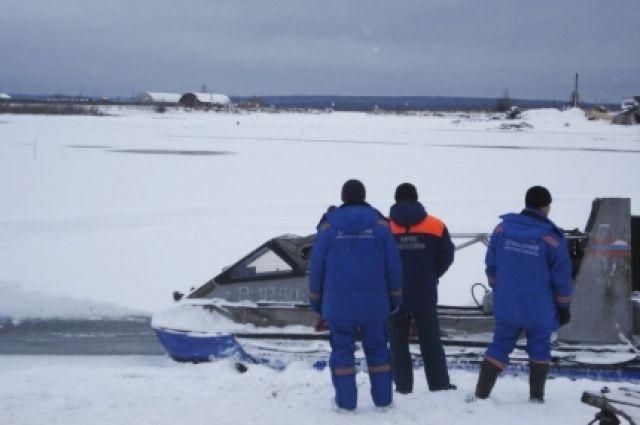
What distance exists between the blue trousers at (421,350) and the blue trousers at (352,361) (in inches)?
24.2

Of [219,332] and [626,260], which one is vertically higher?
[626,260]

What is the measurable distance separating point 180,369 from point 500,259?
9.21 ft

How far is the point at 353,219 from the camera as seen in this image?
155 inches

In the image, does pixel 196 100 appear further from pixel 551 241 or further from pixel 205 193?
pixel 551 241

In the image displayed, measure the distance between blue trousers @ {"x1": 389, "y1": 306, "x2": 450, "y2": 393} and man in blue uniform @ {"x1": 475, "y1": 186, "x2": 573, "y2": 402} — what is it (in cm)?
48

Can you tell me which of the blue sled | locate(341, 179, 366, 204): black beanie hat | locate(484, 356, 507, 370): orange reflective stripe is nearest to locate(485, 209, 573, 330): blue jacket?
locate(484, 356, 507, 370): orange reflective stripe

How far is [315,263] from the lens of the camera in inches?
158

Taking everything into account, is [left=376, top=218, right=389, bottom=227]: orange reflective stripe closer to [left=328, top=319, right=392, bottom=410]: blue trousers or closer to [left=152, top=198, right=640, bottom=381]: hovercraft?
[left=328, top=319, right=392, bottom=410]: blue trousers

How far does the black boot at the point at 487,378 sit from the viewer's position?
164 inches

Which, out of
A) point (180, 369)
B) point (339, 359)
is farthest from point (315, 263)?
point (180, 369)

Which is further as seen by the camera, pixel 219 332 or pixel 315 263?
pixel 219 332

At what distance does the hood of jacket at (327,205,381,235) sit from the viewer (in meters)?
3.94

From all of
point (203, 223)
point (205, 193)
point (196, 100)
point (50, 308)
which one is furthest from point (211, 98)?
point (50, 308)

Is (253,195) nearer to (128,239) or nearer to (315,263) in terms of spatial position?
(128,239)
